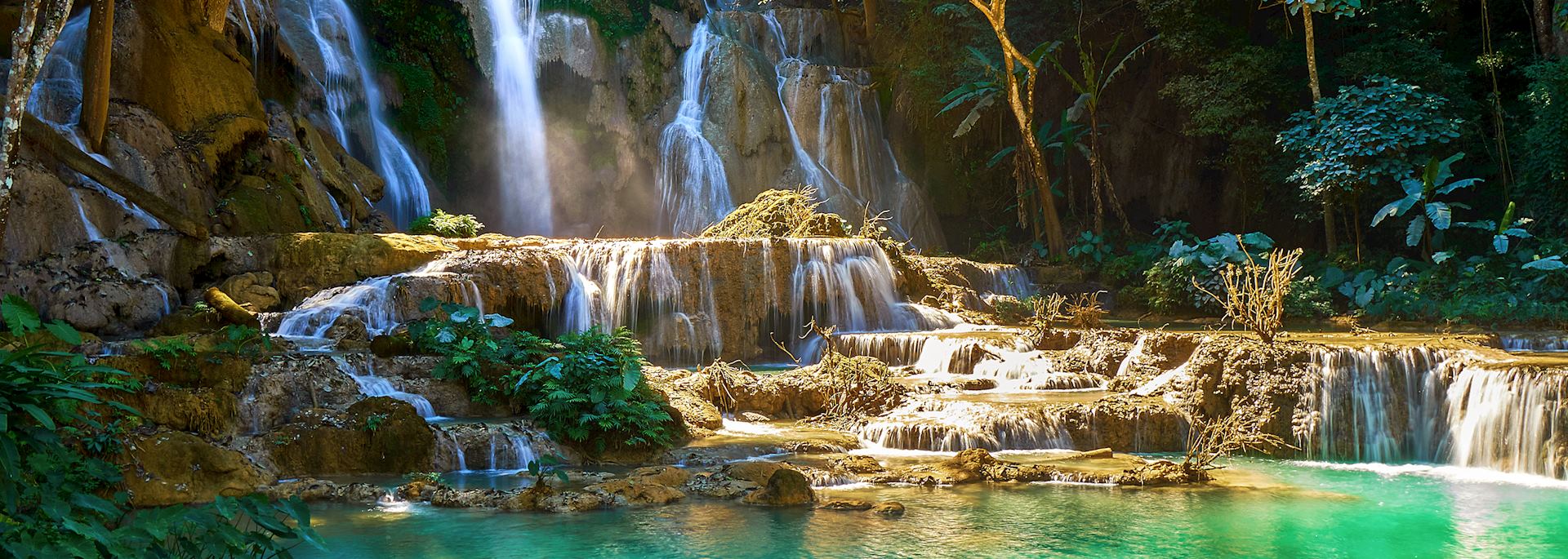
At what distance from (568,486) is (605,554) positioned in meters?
1.85

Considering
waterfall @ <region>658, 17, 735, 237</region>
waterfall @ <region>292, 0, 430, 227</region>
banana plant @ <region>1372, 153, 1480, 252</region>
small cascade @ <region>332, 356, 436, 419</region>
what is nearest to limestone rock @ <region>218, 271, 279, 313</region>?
small cascade @ <region>332, 356, 436, 419</region>

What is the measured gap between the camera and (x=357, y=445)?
910cm

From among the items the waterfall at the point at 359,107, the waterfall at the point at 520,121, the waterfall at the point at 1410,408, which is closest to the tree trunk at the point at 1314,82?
the waterfall at the point at 1410,408

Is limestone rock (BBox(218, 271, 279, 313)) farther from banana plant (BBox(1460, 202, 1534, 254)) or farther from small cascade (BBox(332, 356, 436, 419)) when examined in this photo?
banana plant (BBox(1460, 202, 1534, 254))

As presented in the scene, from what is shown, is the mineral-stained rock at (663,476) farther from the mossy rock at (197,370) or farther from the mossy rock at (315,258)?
the mossy rock at (315,258)

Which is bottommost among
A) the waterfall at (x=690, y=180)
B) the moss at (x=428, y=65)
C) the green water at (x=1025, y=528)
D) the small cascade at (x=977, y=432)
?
the green water at (x=1025, y=528)

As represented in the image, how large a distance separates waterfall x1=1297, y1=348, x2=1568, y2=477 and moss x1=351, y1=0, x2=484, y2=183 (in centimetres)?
1647

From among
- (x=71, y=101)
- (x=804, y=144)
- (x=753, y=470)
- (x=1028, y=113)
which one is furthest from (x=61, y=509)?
(x=804, y=144)

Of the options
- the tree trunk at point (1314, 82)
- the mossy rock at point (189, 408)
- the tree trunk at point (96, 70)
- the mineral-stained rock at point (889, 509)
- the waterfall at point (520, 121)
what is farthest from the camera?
the waterfall at point (520, 121)

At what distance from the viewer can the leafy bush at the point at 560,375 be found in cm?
964

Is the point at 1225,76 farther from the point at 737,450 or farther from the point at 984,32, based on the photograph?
the point at 737,450

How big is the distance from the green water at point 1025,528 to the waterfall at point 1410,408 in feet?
Result: 4.10

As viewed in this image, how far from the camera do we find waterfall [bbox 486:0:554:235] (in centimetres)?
2256

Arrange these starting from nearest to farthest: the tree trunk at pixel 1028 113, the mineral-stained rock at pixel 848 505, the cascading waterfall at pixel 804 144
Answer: the mineral-stained rock at pixel 848 505, the tree trunk at pixel 1028 113, the cascading waterfall at pixel 804 144
